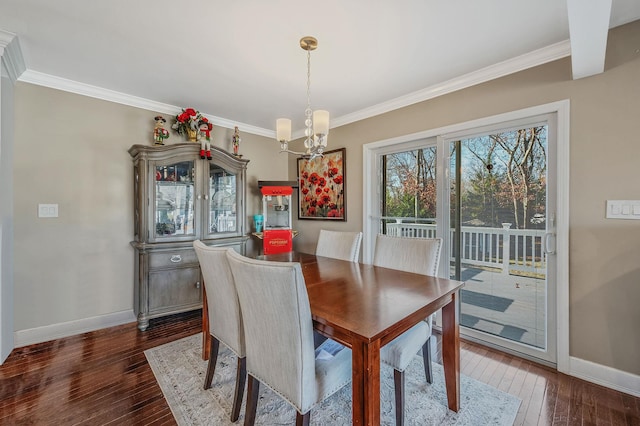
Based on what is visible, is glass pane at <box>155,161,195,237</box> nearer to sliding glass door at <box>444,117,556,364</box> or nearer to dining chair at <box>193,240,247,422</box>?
dining chair at <box>193,240,247,422</box>

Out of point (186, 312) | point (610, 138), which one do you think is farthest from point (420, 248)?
point (186, 312)

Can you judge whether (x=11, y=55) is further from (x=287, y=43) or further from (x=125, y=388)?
(x=125, y=388)

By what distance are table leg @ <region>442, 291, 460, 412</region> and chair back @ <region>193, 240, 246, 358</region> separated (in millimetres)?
1182

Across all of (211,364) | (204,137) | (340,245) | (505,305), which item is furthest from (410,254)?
(204,137)

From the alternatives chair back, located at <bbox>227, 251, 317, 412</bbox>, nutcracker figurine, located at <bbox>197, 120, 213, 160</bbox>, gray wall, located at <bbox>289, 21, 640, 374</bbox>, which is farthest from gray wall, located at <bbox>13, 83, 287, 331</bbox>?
gray wall, located at <bbox>289, 21, 640, 374</bbox>

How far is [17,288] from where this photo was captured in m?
2.34

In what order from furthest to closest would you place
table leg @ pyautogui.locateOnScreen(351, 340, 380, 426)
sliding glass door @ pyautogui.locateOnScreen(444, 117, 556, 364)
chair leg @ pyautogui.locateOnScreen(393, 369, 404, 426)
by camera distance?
sliding glass door @ pyautogui.locateOnScreen(444, 117, 556, 364), chair leg @ pyautogui.locateOnScreen(393, 369, 404, 426), table leg @ pyautogui.locateOnScreen(351, 340, 380, 426)

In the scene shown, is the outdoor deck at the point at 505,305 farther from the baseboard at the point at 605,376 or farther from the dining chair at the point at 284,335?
the dining chair at the point at 284,335

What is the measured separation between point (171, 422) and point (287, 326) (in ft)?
3.54

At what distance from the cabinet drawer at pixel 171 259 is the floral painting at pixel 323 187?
1.67 meters

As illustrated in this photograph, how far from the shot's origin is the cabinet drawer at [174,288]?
270 centimetres

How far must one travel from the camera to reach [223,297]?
153 cm

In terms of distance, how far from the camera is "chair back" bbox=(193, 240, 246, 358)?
1.45m

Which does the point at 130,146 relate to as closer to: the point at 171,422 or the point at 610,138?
the point at 171,422
